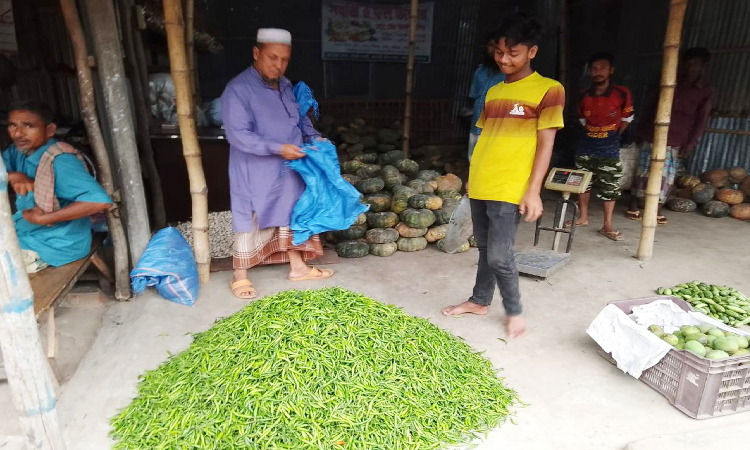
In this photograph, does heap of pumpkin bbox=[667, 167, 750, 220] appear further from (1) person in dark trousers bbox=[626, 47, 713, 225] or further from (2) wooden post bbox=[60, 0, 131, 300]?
(2) wooden post bbox=[60, 0, 131, 300]

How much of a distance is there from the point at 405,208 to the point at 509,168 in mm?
2207

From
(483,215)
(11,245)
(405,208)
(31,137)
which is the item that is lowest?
(405,208)

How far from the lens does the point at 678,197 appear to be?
6719 millimetres

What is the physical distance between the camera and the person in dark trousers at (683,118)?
532cm

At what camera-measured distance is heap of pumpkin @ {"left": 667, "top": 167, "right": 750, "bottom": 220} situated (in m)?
6.18

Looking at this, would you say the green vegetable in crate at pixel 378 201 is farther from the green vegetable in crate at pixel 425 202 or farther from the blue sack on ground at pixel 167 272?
the blue sack on ground at pixel 167 272

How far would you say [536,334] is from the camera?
325 cm

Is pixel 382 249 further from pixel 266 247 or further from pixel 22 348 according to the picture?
pixel 22 348

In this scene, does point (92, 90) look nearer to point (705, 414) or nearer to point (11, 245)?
point (11, 245)

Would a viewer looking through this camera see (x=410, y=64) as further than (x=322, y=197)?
Yes

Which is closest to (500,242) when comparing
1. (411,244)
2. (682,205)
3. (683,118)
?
(411,244)

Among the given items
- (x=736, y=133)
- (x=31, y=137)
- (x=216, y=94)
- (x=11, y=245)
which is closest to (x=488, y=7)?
(x=736, y=133)

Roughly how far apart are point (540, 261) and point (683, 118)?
2.98 meters

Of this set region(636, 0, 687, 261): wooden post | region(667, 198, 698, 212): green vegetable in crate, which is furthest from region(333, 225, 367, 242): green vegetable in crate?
region(667, 198, 698, 212): green vegetable in crate
